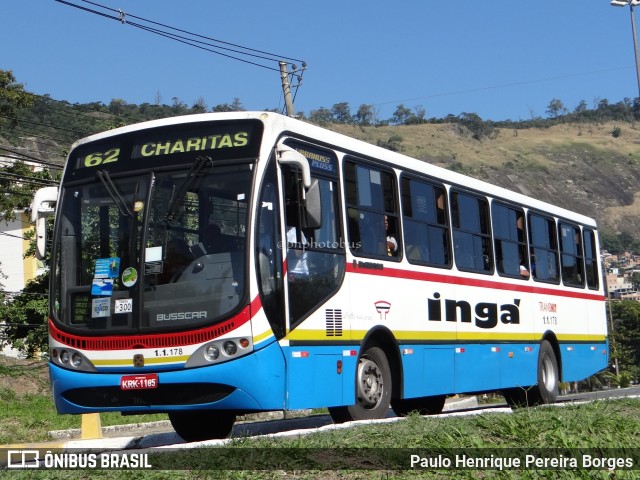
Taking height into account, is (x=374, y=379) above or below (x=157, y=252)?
below

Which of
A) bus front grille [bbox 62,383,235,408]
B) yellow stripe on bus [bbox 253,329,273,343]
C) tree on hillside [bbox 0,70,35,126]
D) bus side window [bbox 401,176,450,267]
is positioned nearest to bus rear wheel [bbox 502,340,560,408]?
bus side window [bbox 401,176,450,267]

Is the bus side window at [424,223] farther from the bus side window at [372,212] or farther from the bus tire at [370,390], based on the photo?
the bus tire at [370,390]

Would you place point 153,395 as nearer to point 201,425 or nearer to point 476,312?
point 201,425

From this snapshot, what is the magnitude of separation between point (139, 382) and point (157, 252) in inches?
48.8

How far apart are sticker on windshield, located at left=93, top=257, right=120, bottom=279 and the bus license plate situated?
101cm

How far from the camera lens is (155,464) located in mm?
6945

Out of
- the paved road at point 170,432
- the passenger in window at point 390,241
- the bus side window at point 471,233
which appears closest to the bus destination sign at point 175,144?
the passenger in window at point 390,241

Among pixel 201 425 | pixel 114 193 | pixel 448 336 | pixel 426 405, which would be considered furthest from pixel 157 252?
pixel 426 405

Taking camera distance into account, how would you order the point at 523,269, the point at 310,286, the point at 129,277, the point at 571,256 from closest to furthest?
the point at 129,277 → the point at 310,286 → the point at 523,269 → the point at 571,256

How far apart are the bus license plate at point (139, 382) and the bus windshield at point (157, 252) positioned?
436 mm

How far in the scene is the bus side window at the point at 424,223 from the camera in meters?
12.8

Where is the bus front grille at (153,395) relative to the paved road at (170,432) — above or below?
above

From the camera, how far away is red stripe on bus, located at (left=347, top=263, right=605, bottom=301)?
1169 cm

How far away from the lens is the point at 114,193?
10.4 meters
